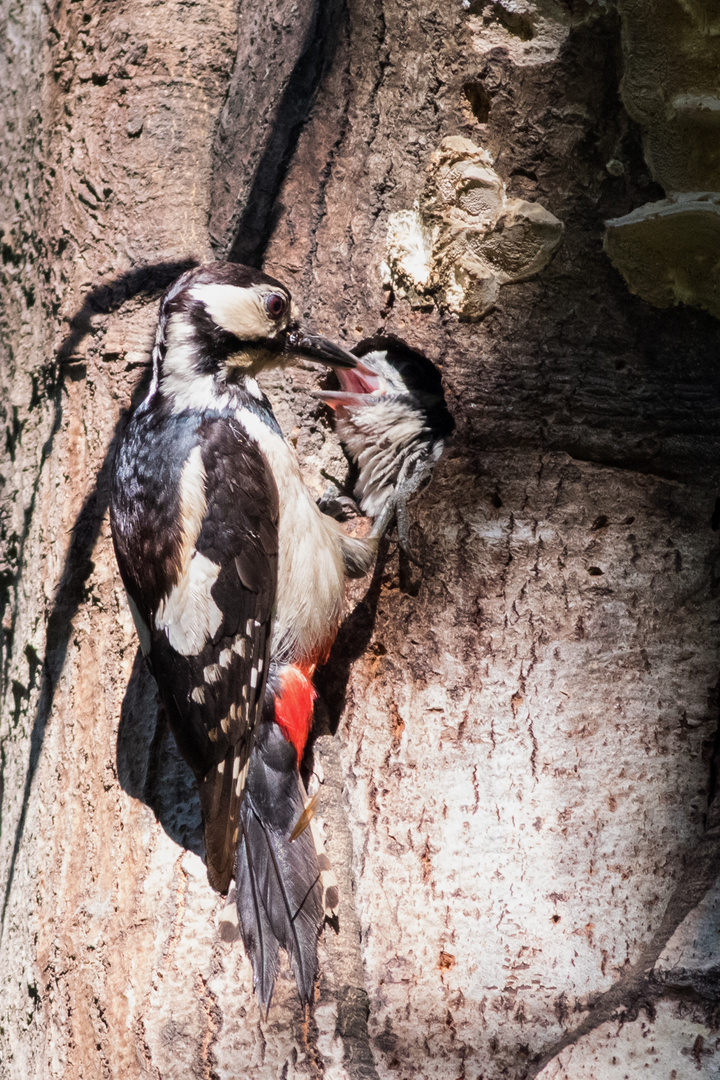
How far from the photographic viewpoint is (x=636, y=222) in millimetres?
1734

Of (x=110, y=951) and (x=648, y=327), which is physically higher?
(x=648, y=327)

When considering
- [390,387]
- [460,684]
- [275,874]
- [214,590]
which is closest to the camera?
[460,684]

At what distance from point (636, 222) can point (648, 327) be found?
0.20m

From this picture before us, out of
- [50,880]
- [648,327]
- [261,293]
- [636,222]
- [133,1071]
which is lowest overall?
[133,1071]

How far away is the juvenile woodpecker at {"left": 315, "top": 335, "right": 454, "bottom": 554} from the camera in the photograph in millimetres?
2125

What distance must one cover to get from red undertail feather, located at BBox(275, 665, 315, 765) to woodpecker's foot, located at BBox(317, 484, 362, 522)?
392 millimetres

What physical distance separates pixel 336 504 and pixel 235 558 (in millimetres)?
321

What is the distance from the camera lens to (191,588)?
209 cm

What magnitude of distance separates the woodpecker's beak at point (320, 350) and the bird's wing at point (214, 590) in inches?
10.3

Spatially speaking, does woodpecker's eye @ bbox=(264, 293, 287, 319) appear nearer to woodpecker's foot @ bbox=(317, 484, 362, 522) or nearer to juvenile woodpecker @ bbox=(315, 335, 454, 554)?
juvenile woodpecker @ bbox=(315, 335, 454, 554)

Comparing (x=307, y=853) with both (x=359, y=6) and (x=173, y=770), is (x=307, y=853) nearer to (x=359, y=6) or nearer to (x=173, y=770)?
(x=173, y=770)

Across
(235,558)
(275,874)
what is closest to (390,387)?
(235,558)

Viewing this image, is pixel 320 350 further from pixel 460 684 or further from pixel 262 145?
pixel 460 684

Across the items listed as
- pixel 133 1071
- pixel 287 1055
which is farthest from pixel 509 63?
pixel 133 1071
